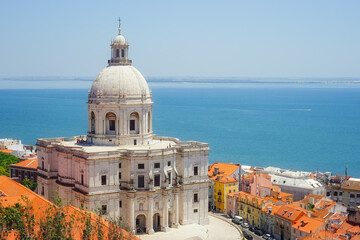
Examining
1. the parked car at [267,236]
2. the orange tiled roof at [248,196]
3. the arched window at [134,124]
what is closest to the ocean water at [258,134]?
the orange tiled roof at [248,196]

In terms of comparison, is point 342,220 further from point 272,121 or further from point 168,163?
point 272,121

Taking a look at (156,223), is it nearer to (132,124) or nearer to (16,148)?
(132,124)

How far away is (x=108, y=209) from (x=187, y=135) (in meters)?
94.1

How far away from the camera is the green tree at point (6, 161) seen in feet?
231

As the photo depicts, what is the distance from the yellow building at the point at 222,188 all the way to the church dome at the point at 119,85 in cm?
1746

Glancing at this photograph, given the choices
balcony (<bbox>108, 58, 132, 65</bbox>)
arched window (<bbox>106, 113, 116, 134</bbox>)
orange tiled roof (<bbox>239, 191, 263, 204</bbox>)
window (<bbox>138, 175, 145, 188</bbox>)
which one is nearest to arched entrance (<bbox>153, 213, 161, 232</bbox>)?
window (<bbox>138, 175, 145, 188</bbox>)

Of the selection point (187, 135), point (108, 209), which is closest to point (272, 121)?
point (187, 135)

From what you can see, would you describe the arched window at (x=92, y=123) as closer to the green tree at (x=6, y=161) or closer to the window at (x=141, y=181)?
the window at (x=141, y=181)

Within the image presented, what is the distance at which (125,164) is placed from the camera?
48.6m

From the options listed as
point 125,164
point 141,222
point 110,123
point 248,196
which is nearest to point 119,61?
point 110,123

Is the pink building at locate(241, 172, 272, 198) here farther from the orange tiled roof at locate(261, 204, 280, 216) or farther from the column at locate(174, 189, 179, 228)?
the column at locate(174, 189, 179, 228)

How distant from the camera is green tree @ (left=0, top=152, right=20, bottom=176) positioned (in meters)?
70.5

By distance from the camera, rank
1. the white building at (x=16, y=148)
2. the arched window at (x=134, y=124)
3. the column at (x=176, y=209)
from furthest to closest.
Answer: the white building at (x=16, y=148) → the arched window at (x=134, y=124) → the column at (x=176, y=209)

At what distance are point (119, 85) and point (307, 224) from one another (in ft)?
74.3
